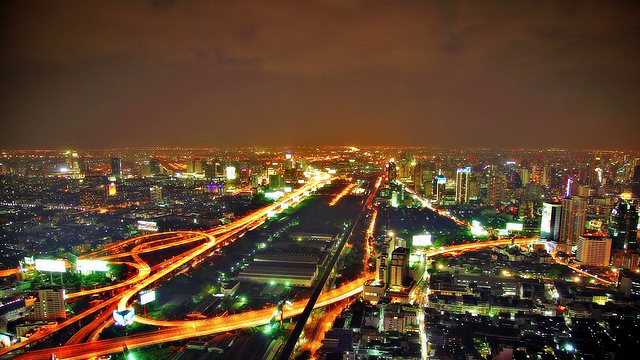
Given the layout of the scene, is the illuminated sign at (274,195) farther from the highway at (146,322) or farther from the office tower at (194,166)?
the highway at (146,322)

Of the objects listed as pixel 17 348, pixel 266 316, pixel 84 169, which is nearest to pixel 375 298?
pixel 266 316

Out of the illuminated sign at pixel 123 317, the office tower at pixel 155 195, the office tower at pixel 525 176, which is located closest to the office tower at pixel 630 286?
the illuminated sign at pixel 123 317

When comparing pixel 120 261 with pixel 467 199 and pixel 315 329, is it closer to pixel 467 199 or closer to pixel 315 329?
pixel 315 329

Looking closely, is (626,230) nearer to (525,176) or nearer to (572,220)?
(572,220)

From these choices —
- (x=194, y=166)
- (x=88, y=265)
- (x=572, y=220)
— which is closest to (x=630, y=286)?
(x=572, y=220)

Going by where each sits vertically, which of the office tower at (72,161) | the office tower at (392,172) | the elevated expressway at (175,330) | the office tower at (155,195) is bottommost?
the elevated expressway at (175,330)

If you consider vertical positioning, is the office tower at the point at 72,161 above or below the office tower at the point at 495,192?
above
